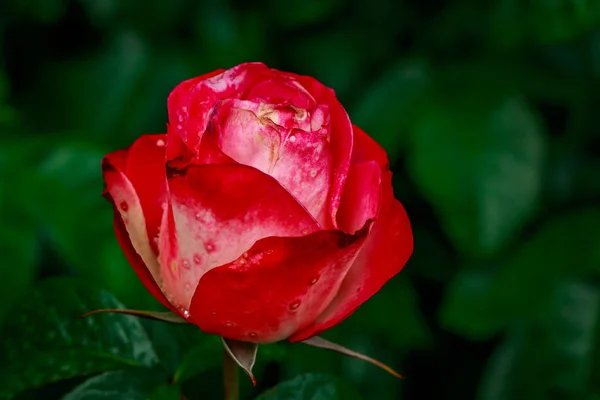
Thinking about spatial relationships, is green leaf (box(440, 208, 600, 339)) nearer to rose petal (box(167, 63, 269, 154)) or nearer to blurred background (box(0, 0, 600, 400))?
blurred background (box(0, 0, 600, 400))

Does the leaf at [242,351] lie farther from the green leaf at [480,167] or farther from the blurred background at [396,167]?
the green leaf at [480,167]

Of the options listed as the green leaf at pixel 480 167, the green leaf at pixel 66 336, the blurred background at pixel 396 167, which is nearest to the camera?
the green leaf at pixel 66 336

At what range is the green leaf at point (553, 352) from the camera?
2.89ft

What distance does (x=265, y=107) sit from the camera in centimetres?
41

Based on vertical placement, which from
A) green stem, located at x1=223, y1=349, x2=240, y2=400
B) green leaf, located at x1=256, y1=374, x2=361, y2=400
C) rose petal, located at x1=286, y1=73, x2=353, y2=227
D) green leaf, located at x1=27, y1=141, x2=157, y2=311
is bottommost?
green leaf, located at x1=27, y1=141, x2=157, y2=311

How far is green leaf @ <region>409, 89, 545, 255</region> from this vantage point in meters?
0.93

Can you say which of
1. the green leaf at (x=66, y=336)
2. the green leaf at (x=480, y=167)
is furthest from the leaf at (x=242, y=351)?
the green leaf at (x=480, y=167)

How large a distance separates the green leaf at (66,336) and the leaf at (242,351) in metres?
0.11

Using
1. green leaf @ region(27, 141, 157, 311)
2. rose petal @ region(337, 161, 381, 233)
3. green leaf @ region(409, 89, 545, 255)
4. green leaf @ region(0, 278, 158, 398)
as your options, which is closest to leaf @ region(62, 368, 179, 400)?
green leaf @ region(0, 278, 158, 398)

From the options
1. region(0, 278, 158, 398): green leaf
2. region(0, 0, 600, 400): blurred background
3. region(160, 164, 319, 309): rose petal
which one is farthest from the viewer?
region(0, 0, 600, 400): blurred background

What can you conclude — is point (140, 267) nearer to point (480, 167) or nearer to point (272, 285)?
point (272, 285)

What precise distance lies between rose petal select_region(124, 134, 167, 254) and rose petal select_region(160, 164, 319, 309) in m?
0.03

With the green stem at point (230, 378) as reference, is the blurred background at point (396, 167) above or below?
below

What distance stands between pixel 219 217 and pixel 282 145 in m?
0.05
